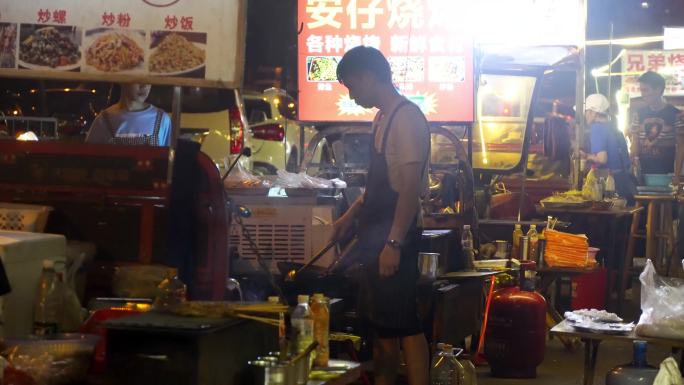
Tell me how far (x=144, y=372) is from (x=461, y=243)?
4.92 metres

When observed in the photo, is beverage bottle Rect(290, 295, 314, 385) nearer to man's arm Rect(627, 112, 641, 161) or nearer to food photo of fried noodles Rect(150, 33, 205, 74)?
food photo of fried noodles Rect(150, 33, 205, 74)

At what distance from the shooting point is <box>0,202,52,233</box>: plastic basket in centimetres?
518

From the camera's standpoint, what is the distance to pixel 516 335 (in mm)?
8250

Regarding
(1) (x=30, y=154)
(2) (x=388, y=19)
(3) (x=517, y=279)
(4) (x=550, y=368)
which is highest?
(2) (x=388, y=19)

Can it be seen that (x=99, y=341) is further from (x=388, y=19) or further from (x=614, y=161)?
(x=614, y=161)

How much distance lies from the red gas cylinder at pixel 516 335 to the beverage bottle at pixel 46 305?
4.68 m

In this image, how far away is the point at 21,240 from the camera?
441 cm

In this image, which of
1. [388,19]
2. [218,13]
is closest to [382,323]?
[218,13]

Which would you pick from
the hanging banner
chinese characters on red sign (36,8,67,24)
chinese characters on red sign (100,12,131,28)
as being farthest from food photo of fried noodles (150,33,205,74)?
the hanging banner

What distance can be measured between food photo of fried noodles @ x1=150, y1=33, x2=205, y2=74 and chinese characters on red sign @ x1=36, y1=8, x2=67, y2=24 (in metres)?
0.52

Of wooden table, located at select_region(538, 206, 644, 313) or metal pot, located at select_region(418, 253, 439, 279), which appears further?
wooden table, located at select_region(538, 206, 644, 313)

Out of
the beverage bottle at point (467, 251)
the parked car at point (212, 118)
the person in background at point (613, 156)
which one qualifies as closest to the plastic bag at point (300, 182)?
the beverage bottle at point (467, 251)

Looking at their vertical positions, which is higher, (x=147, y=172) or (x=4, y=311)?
(x=147, y=172)

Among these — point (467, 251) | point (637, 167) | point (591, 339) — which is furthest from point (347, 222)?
point (637, 167)
